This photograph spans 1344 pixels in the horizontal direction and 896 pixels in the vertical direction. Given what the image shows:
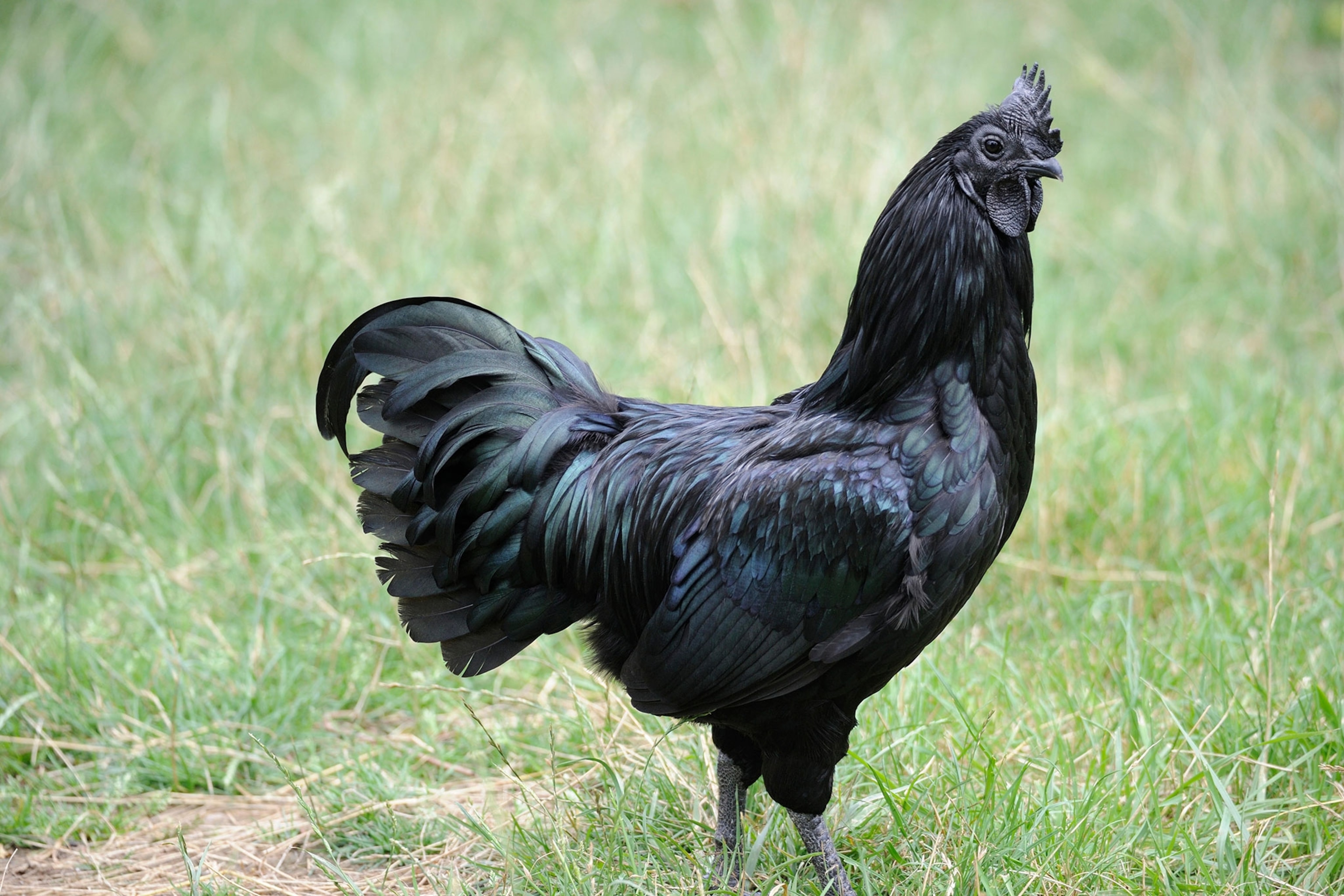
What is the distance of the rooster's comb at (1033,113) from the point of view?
9.16 ft

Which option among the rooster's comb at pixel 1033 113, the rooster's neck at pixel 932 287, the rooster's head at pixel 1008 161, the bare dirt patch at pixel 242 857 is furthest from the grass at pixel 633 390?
the rooster's comb at pixel 1033 113

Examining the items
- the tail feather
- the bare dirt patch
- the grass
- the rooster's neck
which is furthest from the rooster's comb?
the bare dirt patch

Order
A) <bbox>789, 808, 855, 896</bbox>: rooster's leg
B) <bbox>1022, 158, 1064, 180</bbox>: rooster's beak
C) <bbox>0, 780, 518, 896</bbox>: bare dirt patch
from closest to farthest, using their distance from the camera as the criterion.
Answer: <bbox>1022, 158, 1064, 180</bbox>: rooster's beak → <bbox>789, 808, 855, 896</bbox>: rooster's leg → <bbox>0, 780, 518, 896</bbox>: bare dirt patch

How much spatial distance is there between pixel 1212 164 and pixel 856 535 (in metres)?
6.22

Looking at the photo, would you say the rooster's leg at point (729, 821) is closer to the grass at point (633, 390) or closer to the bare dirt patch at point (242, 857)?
the grass at point (633, 390)

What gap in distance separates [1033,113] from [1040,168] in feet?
0.49

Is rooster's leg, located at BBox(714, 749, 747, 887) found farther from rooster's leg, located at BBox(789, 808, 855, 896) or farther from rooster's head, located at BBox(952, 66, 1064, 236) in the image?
rooster's head, located at BBox(952, 66, 1064, 236)

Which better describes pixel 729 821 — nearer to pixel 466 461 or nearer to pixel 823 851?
pixel 823 851

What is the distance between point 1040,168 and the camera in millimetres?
2773

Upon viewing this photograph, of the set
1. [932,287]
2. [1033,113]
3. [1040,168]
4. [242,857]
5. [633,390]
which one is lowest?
[242,857]

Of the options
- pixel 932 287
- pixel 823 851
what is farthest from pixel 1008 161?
pixel 823 851

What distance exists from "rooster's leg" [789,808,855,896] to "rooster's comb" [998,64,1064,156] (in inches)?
71.0

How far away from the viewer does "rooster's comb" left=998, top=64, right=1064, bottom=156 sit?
2791mm

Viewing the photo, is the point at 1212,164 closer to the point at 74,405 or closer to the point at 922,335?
the point at 922,335
